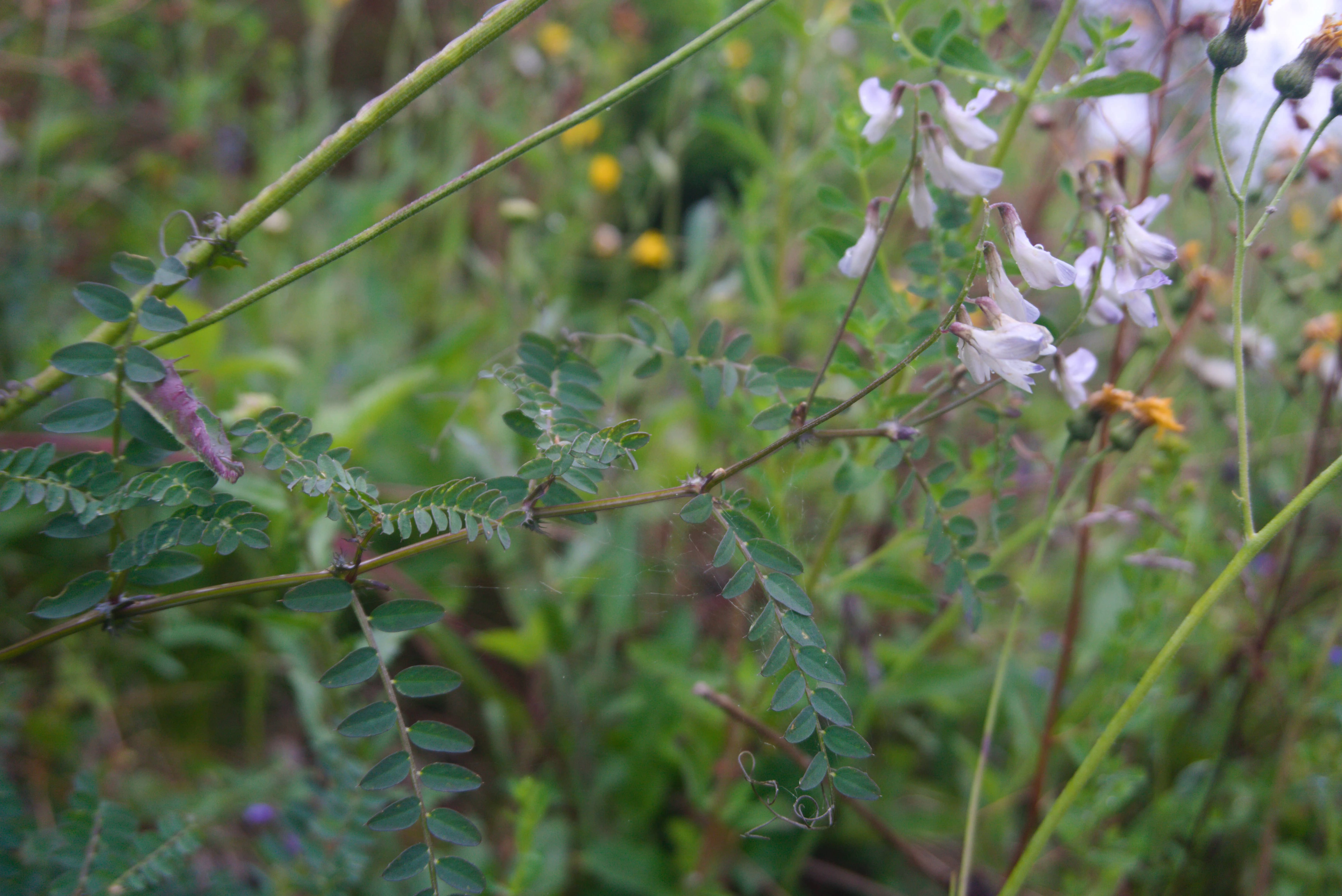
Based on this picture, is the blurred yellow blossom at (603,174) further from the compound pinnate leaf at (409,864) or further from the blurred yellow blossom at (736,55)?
the compound pinnate leaf at (409,864)

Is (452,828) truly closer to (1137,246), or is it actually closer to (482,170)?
(482,170)

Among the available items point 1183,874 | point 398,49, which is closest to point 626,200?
point 398,49

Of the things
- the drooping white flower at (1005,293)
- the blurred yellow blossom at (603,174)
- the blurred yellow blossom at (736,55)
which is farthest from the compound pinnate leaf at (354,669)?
the blurred yellow blossom at (603,174)

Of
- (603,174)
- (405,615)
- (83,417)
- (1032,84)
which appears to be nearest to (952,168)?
(1032,84)

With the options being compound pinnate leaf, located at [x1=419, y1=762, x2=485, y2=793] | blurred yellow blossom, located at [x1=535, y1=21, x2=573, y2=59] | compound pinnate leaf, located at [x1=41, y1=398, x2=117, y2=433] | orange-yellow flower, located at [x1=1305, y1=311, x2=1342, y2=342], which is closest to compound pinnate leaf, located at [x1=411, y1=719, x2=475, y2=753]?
compound pinnate leaf, located at [x1=419, y1=762, x2=485, y2=793]

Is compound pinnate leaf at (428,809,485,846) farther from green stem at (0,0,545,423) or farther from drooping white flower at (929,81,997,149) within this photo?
drooping white flower at (929,81,997,149)

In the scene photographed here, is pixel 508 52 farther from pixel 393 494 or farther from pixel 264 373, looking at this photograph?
pixel 393 494

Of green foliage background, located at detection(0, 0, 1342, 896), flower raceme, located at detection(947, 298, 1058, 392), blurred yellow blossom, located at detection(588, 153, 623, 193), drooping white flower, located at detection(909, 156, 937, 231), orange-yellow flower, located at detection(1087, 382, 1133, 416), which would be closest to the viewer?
flower raceme, located at detection(947, 298, 1058, 392)
